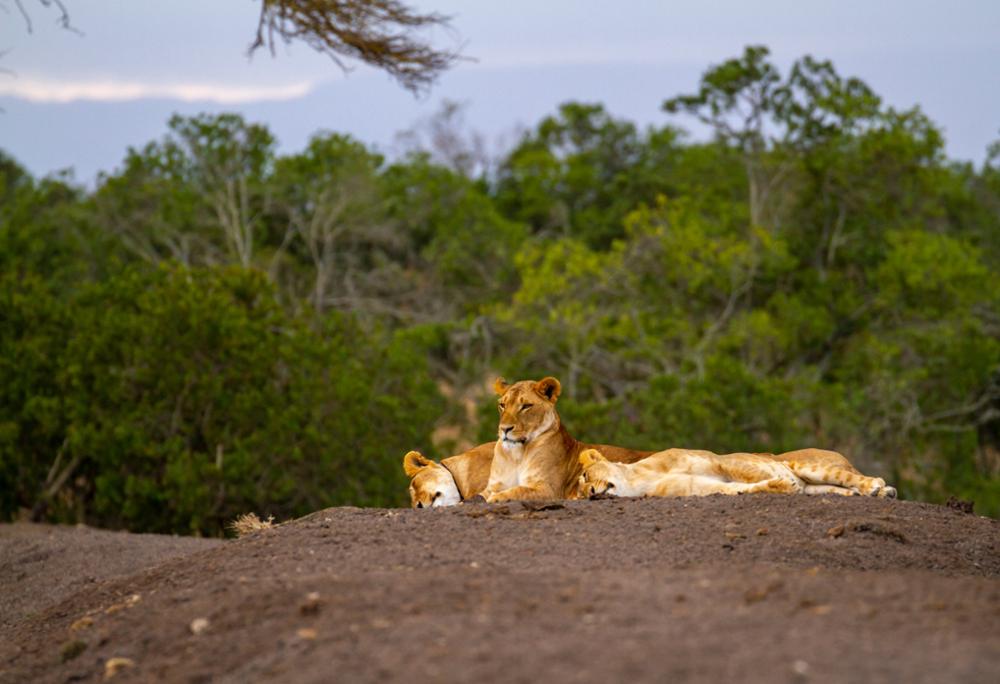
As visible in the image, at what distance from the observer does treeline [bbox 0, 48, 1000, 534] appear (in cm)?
1959

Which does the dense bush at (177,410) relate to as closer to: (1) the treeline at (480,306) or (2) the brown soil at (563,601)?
(1) the treeline at (480,306)

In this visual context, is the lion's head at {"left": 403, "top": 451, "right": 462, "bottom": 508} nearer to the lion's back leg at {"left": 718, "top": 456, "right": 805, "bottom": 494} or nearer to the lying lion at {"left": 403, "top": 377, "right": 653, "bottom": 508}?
the lying lion at {"left": 403, "top": 377, "right": 653, "bottom": 508}

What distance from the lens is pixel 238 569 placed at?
22.9 ft

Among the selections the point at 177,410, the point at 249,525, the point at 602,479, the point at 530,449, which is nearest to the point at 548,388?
the point at 530,449

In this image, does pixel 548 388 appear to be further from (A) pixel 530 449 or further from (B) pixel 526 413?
(A) pixel 530 449

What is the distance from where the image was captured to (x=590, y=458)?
887 cm

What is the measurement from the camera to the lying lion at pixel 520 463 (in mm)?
8570

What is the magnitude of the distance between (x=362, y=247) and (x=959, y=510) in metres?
32.4

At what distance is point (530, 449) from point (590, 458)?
442 mm

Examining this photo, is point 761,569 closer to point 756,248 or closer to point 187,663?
point 187,663

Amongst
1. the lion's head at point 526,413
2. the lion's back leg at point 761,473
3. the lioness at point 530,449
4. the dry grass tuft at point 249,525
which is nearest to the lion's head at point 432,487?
the lioness at point 530,449

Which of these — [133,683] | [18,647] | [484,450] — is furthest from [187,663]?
[484,450]

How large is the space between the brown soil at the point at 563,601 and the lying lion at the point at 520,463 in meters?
0.55

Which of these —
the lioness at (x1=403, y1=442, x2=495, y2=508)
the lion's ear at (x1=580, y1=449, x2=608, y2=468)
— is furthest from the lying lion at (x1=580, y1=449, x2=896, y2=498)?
the lioness at (x1=403, y1=442, x2=495, y2=508)
